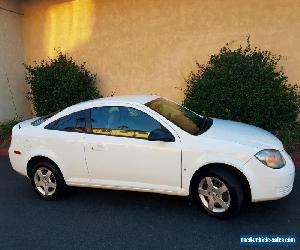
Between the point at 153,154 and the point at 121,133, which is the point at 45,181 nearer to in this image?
the point at 121,133

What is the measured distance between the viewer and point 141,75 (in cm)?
1059

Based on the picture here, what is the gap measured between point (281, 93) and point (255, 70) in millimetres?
763

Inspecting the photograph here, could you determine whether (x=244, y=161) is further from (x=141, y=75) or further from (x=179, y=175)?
(x=141, y=75)

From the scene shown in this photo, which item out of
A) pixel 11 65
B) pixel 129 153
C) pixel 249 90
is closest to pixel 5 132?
pixel 11 65

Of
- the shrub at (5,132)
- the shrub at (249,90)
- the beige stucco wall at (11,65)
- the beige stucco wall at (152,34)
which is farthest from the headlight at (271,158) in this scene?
the beige stucco wall at (11,65)

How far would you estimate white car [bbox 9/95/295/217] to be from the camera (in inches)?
200

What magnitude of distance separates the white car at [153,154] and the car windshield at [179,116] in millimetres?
20

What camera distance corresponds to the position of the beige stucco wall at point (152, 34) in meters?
9.23

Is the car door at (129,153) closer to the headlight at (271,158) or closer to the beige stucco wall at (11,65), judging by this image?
the headlight at (271,158)

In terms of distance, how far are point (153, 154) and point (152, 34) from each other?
5575 mm

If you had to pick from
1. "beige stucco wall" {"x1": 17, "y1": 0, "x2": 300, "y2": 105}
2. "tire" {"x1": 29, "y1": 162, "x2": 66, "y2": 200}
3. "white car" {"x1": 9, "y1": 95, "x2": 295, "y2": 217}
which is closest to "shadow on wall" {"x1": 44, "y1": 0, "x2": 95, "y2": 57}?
"beige stucco wall" {"x1": 17, "y1": 0, "x2": 300, "y2": 105}

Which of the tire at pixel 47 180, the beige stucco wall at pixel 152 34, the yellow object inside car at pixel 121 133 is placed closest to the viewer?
the yellow object inside car at pixel 121 133

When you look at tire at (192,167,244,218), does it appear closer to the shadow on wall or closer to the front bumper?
the front bumper

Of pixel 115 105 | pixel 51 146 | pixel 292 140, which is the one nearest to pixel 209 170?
pixel 115 105
